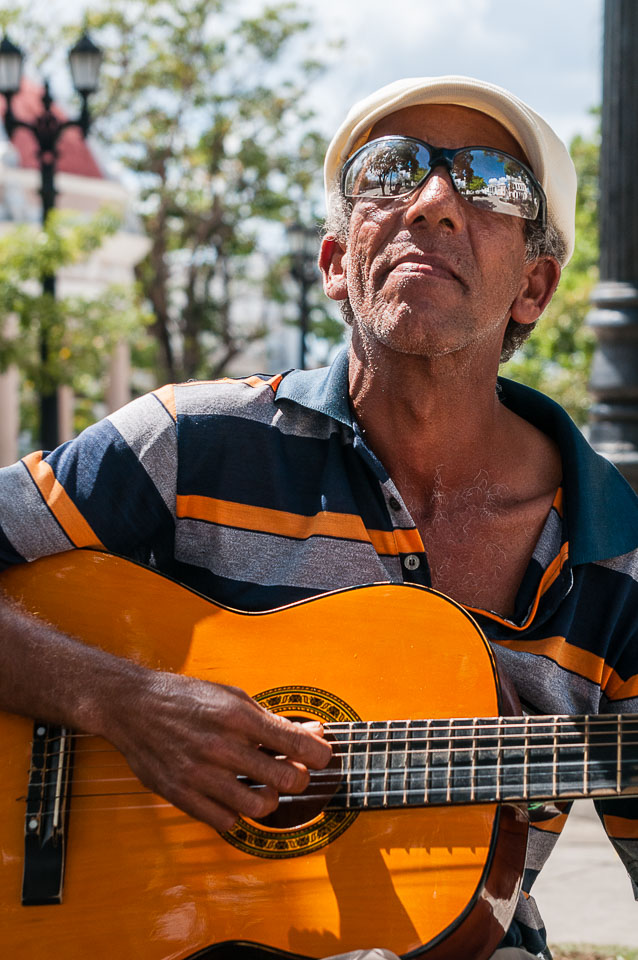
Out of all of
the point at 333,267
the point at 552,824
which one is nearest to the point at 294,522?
the point at 333,267

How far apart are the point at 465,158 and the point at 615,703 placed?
4.08 feet

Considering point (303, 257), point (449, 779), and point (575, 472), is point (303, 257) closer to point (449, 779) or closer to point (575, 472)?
point (575, 472)

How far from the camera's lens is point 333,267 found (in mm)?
2932

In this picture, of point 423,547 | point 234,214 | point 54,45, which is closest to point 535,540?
point 423,547

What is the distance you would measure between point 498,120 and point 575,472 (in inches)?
32.2

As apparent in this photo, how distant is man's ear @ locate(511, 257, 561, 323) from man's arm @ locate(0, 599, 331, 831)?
4.02 feet

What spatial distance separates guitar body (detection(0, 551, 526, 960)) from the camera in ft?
6.73

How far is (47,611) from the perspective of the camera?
2.41 metres

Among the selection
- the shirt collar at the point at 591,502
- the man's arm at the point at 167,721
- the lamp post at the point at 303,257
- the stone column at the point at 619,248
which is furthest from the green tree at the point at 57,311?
the man's arm at the point at 167,721

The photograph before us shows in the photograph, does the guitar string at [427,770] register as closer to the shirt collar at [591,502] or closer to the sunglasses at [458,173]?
the shirt collar at [591,502]

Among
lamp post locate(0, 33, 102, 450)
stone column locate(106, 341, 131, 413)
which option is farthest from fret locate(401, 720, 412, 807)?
stone column locate(106, 341, 131, 413)

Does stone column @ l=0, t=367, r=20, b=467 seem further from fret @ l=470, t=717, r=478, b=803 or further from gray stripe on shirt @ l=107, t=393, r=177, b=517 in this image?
fret @ l=470, t=717, r=478, b=803

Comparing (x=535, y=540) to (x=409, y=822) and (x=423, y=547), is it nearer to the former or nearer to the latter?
(x=423, y=547)

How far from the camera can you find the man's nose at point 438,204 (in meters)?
2.53
